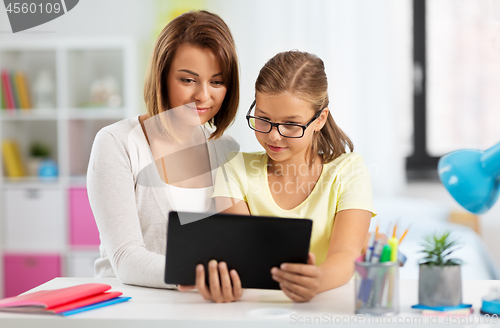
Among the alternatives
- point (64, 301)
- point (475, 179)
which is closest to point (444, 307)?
point (475, 179)

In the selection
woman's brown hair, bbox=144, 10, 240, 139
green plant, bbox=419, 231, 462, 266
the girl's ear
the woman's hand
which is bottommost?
the woman's hand

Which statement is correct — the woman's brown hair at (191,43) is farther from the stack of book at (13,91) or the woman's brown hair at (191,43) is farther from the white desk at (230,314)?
the stack of book at (13,91)

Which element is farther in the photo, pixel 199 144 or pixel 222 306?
pixel 199 144

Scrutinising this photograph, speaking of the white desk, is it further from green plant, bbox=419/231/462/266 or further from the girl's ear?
the girl's ear

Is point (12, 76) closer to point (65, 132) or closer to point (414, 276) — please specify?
point (65, 132)

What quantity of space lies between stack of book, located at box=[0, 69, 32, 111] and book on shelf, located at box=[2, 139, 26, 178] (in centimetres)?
→ 20

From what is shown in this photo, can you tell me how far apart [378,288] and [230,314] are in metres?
0.23

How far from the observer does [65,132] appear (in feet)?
9.18

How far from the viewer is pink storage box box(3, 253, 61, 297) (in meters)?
2.79

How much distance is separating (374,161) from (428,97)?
0.54 m

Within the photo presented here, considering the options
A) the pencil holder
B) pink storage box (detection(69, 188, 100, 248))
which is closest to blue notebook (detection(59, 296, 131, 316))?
the pencil holder

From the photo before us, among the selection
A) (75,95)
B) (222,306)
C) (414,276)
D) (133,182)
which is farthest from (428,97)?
(222,306)

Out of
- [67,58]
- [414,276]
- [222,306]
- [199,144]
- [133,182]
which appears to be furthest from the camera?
[67,58]

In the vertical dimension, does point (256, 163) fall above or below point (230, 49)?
below
